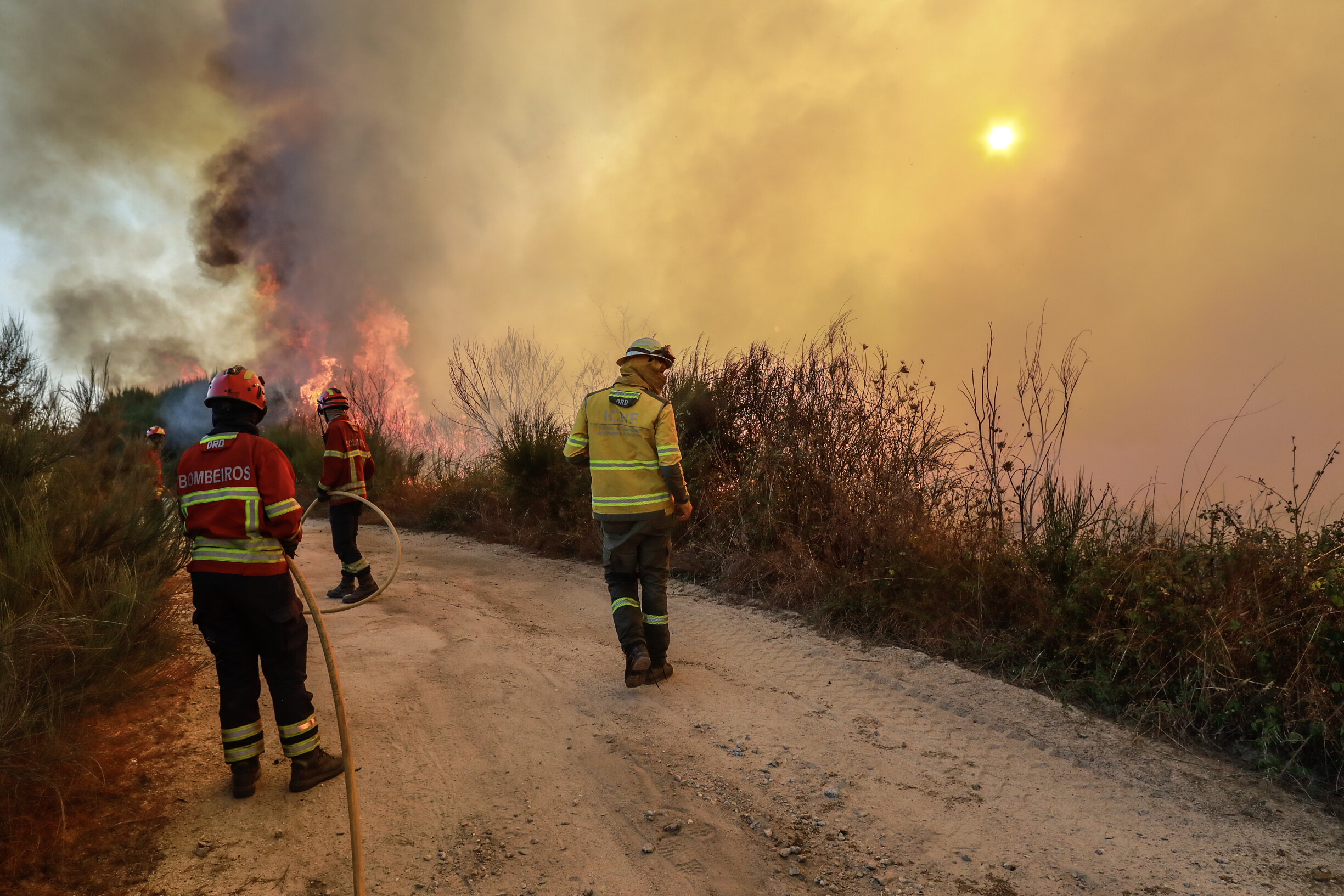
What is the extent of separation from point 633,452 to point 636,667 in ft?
4.73

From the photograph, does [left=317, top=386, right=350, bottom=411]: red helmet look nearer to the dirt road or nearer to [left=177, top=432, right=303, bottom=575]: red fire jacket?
the dirt road

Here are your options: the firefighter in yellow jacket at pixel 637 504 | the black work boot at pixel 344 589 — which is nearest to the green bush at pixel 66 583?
the black work boot at pixel 344 589

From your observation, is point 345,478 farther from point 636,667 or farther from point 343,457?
point 636,667

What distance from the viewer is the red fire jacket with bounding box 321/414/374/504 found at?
7320 mm

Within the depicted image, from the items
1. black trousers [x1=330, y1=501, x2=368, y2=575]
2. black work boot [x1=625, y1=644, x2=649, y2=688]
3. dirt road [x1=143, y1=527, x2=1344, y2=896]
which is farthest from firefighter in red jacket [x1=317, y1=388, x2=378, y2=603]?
black work boot [x1=625, y1=644, x2=649, y2=688]

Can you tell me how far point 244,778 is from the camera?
11.6 feet

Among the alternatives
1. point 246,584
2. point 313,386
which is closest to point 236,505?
point 246,584

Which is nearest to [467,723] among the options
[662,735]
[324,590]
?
[662,735]

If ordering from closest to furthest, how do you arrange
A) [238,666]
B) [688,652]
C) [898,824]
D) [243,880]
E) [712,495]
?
[243,880] → [898,824] → [238,666] → [688,652] → [712,495]

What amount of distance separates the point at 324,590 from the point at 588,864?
584 centimetres

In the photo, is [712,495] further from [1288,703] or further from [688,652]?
[1288,703]

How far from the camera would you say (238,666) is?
12.0 feet

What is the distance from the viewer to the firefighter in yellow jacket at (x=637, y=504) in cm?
492

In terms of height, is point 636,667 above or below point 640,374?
below
